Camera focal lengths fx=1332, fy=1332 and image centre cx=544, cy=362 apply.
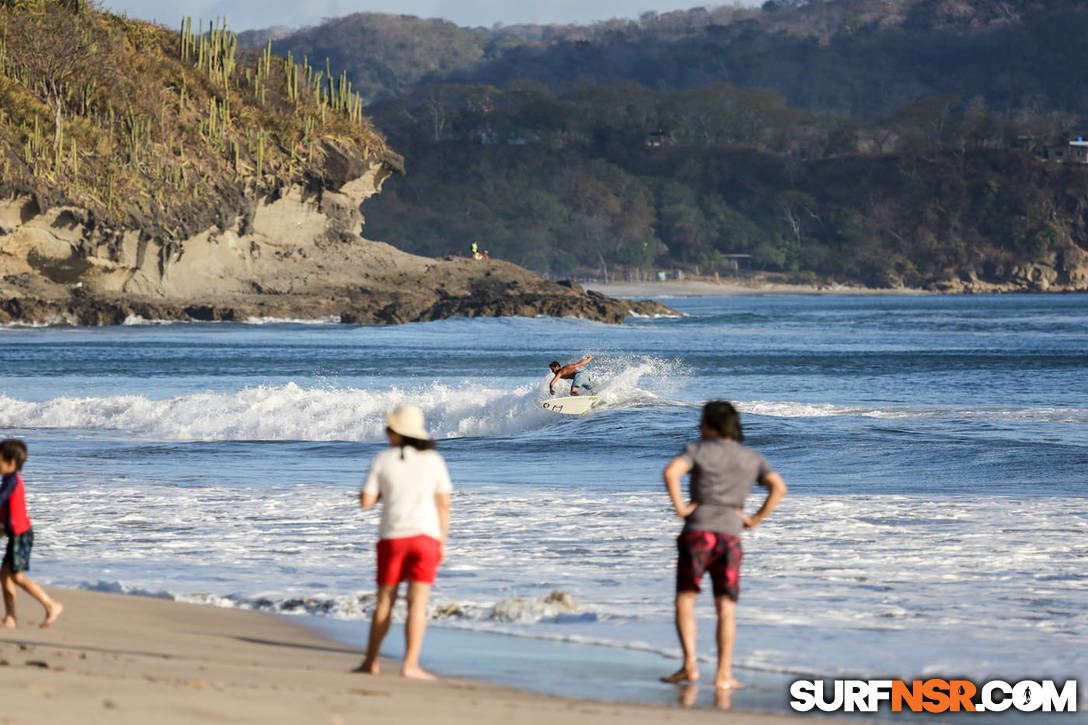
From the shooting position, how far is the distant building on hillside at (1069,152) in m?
182

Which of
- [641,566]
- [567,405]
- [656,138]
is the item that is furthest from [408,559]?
[656,138]

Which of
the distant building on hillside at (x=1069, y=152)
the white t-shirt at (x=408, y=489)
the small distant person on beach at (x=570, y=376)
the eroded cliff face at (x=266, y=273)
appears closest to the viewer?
the white t-shirt at (x=408, y=489)

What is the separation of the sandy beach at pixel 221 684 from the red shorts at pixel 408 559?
463 mm

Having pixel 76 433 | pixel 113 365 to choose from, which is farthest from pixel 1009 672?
pixel 113 365

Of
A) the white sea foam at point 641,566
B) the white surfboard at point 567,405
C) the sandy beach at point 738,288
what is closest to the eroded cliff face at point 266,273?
the white surfboard at point 567,405

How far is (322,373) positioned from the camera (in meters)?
36.4

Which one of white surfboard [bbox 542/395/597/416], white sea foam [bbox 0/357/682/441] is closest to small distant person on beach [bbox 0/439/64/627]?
white sea foam [bbox 0/357/682/441]

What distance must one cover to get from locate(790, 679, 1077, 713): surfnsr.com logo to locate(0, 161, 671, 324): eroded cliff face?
190 feet

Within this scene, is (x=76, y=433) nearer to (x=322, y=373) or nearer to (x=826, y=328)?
(x=322, y=373)

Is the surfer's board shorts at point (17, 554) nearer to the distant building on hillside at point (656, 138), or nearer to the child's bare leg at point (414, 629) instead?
the child's bare leg at point (414, 629)

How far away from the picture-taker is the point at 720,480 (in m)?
6.16

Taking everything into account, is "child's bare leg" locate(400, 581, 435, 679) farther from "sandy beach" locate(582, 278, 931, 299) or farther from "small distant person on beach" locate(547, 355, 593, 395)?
"sandy beach" locate(582, 278, 931, 299)

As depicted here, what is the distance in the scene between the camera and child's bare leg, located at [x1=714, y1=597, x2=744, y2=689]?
20.2 ft

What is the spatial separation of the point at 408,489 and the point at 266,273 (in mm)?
68971
